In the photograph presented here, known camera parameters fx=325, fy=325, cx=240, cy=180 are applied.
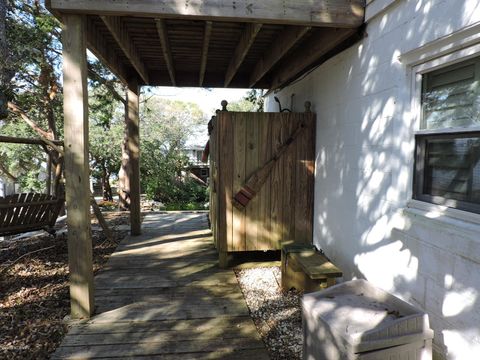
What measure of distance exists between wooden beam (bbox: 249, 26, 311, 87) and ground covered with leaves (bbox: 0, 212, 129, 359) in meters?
3.40

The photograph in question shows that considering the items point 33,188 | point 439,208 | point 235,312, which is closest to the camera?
point 439,208

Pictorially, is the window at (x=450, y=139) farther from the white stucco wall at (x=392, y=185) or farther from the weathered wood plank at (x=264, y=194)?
the weathered wood plank at (x=264, y=194)

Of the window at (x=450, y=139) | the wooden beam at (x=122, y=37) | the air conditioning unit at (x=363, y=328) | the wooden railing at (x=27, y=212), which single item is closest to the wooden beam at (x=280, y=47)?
the window at (x=450, y=139)

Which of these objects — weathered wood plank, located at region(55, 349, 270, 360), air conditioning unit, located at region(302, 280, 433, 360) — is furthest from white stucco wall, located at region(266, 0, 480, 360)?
weathered wood plank, located at region(55, 349, 270, 360)

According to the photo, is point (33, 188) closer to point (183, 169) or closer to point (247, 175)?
point (183, 169)

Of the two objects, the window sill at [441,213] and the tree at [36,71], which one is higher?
the tree at [36,71]

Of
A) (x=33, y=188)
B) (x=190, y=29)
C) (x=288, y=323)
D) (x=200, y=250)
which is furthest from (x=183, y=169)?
(x=288, y=323)

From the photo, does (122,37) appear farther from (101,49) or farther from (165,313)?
(165,313)

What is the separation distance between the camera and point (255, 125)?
3990mm

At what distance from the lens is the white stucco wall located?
6.13 feet

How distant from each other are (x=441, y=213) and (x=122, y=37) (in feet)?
11.5

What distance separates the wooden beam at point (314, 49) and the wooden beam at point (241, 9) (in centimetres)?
23

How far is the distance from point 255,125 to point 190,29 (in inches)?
52.3

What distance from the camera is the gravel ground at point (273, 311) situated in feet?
8.13
